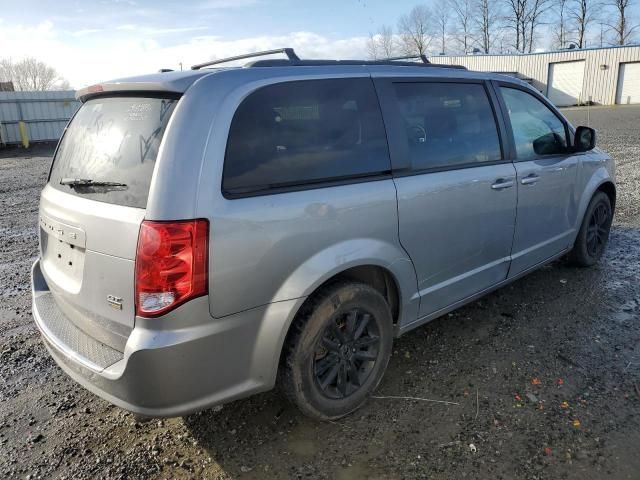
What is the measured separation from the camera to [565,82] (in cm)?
4478

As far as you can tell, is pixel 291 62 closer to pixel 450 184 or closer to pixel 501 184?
pixel 450 184

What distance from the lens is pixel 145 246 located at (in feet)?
6.99

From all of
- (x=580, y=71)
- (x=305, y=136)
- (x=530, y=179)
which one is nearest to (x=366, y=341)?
(x=305, y=136)

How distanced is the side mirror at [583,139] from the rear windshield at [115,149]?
3585 millimetres

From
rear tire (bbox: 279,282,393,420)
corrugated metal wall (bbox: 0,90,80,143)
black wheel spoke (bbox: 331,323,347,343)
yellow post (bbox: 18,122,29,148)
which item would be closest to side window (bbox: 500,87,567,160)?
rear tire (bbox: 279,282,393,420)

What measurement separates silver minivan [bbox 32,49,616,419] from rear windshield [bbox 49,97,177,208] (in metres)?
0.01

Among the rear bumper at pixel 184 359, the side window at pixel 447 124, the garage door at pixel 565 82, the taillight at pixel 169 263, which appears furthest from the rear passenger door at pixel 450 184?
the garage door at pixel 565 82

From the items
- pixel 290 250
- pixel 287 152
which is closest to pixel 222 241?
pixel 290 250

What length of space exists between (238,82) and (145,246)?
0.87 metres

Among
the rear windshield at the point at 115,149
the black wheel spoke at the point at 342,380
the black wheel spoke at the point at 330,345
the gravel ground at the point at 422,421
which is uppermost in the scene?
the rear windshield at the point at 115,149

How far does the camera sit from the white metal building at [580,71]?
4081 centimetres

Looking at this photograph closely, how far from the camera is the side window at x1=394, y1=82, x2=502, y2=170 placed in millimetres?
3115

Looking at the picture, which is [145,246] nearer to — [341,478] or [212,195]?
[212,195]

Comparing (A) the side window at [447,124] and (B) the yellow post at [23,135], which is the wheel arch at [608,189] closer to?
(A) the side window at [447,124]
